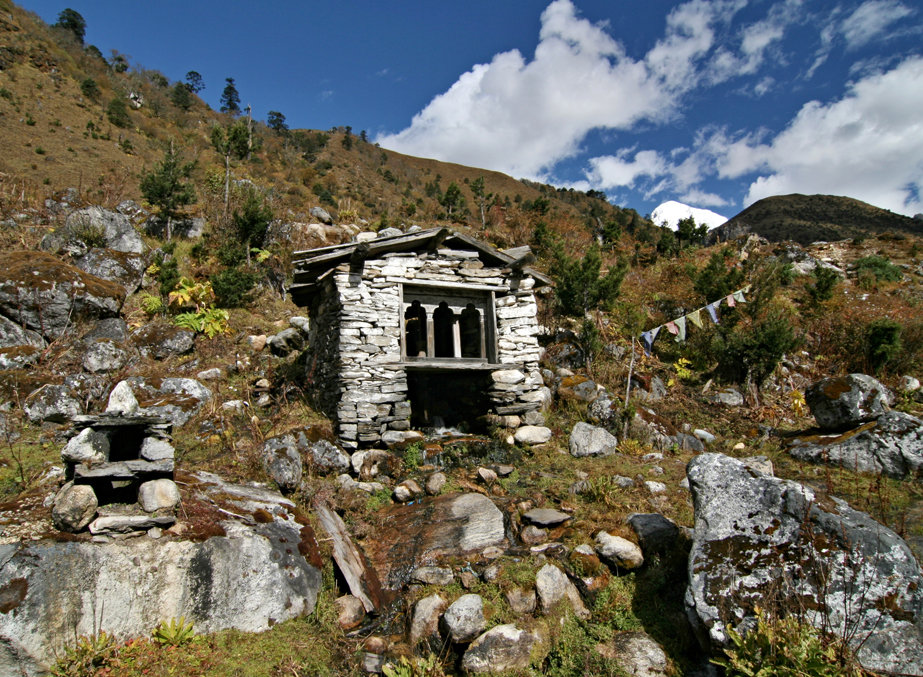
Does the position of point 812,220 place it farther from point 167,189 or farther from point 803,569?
point 167,189

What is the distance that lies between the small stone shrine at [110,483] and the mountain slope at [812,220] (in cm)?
3013

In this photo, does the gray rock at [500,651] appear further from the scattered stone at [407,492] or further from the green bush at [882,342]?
the green bush at [882,342]

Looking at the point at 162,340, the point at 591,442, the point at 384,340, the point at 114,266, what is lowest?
the point at 591,442

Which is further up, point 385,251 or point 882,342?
point 385,251

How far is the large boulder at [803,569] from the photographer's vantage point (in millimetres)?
3324

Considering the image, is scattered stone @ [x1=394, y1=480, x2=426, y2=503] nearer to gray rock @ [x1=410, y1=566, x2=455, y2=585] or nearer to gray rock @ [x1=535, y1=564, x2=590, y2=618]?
gray rock @ [x1=410, y1=566, x2=455, y2=585]

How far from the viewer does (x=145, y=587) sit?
3.97m

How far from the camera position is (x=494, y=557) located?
5.59 m

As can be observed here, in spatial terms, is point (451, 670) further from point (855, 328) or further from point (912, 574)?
point (855, 328)

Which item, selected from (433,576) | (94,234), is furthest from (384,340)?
(94,234)

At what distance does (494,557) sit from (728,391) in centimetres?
903

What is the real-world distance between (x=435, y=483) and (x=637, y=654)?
388 cm

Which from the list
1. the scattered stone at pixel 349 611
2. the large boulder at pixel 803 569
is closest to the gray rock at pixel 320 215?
the scattered stone at pixel 349 611

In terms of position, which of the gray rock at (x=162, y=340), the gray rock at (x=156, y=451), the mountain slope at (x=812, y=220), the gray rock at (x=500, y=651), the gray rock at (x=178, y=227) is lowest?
the gray rock at (x=500, y=651)
